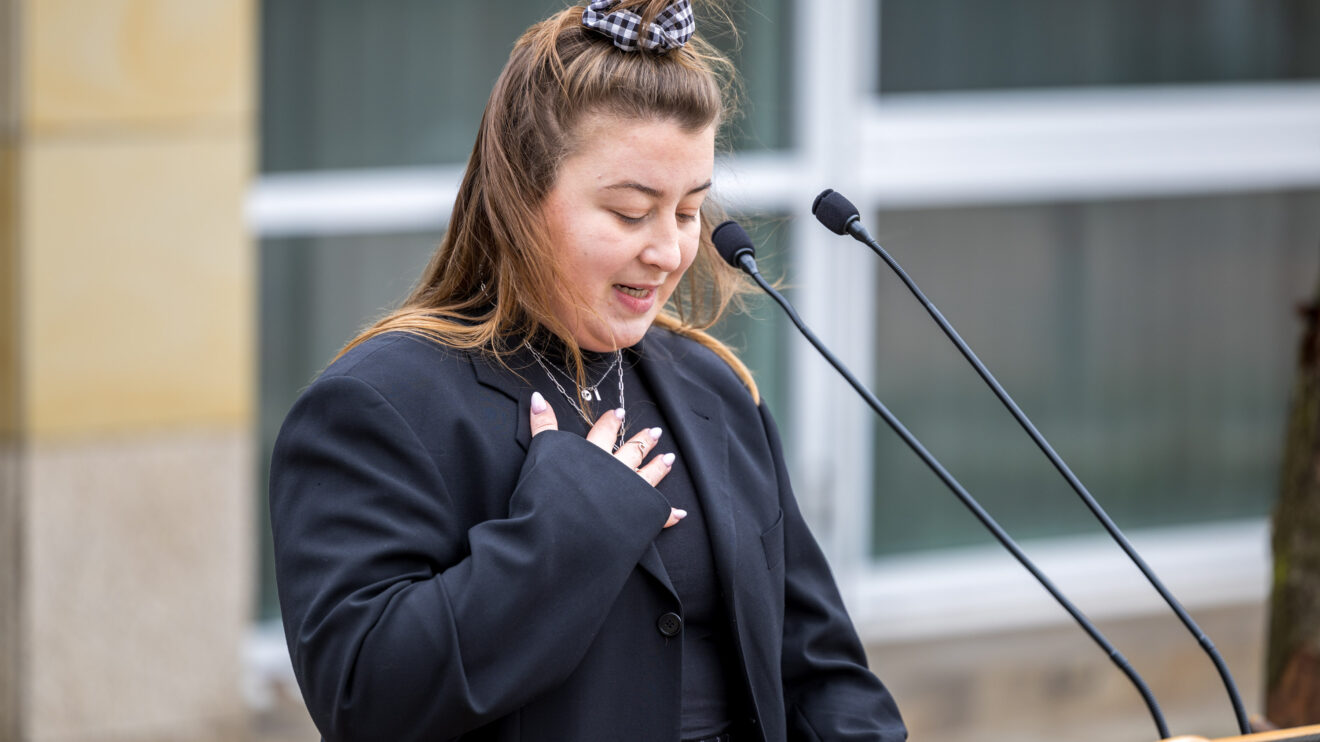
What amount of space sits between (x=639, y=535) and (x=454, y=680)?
26 cm

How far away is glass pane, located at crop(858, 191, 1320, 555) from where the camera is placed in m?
5.37

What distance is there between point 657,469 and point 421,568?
308mm

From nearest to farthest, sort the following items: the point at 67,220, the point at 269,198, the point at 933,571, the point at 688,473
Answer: the point at 688,473 → the point at 67,220 → the point at 269,198 → the point at 933,571

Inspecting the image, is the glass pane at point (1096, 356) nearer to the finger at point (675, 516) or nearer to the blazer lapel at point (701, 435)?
the blazer lapel at point (701, 435)

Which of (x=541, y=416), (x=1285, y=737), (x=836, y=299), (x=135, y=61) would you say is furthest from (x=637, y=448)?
(x=836, y=299)

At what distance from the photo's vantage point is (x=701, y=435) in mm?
1883

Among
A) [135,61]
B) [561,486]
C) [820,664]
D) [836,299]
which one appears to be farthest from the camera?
[836,299]

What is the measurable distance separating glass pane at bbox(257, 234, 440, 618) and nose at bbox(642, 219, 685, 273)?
2.95m

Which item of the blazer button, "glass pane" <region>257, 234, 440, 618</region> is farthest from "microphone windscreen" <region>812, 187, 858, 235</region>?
"glass pane" <region>257, 234, 440, 618</region>

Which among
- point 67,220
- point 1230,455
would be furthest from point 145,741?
point 1230,455

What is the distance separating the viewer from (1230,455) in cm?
599

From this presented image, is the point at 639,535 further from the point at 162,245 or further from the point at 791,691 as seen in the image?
the point at 162,245

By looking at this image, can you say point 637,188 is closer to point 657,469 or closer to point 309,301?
point 657,469

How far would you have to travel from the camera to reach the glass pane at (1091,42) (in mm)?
5246
